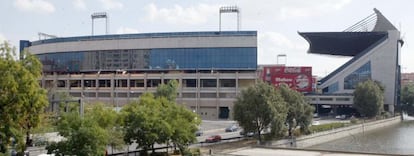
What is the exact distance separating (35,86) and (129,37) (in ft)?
277

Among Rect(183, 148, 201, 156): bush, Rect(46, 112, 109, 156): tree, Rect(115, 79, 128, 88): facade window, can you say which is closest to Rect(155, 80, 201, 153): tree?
Rect(183, 148, 201, 156): bush

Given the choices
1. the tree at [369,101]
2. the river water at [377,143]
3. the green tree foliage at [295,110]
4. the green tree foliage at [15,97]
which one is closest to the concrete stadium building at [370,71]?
the tree at [369,101]

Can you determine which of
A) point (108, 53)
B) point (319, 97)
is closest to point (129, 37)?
point (108, 53)

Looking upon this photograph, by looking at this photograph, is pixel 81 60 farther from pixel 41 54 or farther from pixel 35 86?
pixel 35 86

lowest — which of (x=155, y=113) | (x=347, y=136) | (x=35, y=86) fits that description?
(x=347, y=136)

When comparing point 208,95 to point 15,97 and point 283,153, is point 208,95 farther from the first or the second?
point 15,97

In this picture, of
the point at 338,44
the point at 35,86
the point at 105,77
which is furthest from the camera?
the point at 338,44

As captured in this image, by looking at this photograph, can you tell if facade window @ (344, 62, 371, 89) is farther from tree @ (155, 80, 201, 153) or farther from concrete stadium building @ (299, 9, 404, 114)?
tree @ (155, 80, 201, 153)

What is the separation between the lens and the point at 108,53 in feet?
352

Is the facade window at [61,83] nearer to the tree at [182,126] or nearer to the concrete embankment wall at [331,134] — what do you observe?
the concrete embankment wall at [331,134]

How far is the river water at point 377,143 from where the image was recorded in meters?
56.2

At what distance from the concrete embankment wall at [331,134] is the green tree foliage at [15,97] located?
31640 millimetres

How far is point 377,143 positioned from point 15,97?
176 ft

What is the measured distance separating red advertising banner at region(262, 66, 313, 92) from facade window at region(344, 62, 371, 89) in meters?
18.3
